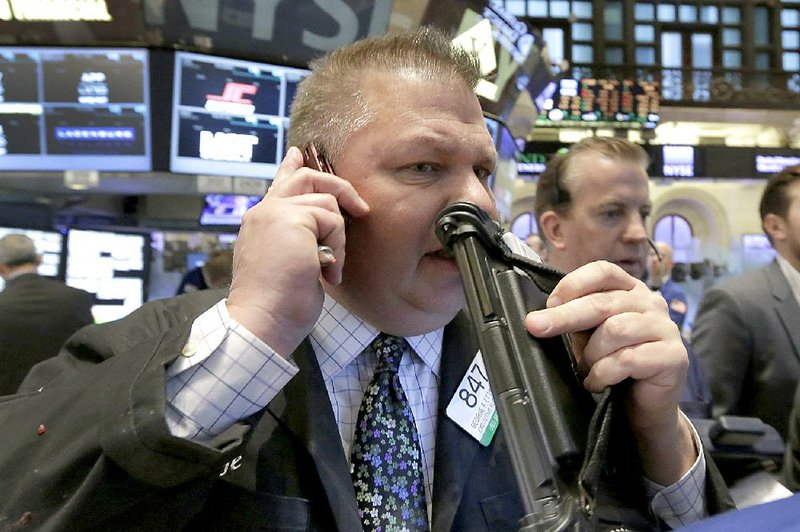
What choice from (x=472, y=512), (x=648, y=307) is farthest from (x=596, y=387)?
(x=472, y=512)

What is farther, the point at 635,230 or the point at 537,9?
the point at 537,9

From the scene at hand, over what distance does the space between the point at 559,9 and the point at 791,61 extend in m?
5.73

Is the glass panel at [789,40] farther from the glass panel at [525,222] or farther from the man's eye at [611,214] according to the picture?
the man's eye at [611,214]

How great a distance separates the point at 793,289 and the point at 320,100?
73.2 inches

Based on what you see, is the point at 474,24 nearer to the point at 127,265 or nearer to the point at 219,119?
the point at 219,119

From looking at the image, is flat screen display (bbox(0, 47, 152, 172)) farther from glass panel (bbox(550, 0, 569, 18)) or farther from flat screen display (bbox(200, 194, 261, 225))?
glass panel (bbox(550, 0, 569, 18))

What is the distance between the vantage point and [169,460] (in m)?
0.76

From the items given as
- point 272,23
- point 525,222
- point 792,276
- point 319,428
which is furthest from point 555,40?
point 319,428

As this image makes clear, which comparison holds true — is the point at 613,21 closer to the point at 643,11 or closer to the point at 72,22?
the point at 643,11

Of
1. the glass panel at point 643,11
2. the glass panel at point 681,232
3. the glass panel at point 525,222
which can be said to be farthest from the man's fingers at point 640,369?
the glass panel at point 643,11

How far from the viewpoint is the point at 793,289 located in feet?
7.74

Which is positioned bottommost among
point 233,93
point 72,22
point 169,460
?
point 169,460

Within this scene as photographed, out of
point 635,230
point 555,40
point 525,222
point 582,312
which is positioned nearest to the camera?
point 582,312

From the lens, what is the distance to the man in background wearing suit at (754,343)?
221 cm
